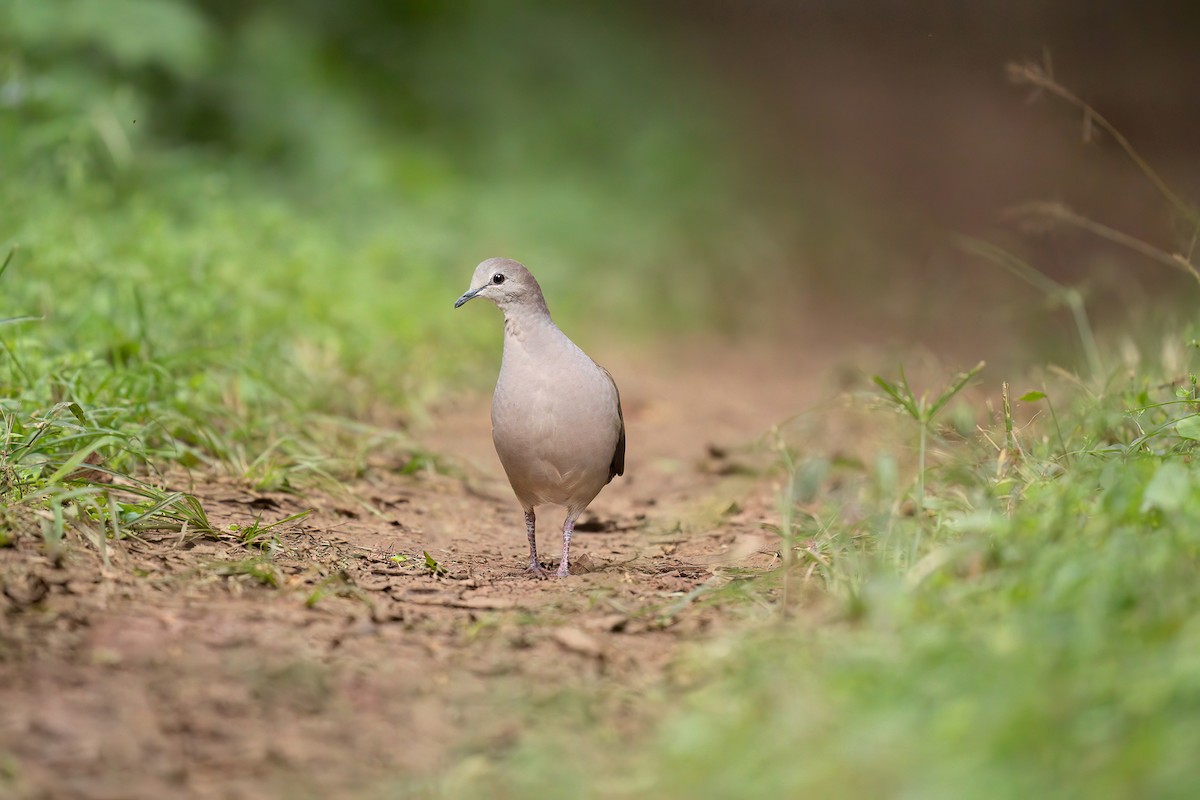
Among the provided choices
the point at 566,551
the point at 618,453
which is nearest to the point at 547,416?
the point at 566,551

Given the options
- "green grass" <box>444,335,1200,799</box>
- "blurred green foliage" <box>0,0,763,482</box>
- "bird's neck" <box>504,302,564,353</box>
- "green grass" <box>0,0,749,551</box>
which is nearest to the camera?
"green grass" <box>444,335,1200,799</box>

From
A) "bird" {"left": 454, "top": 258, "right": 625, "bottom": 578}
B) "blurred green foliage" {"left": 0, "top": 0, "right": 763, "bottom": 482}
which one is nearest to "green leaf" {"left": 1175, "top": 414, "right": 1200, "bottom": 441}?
"bird" {"left": 454, "top": 258, "right": 625, "bottom": 578}

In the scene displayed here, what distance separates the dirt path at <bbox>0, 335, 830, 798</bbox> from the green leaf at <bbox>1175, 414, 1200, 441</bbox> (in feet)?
4.31

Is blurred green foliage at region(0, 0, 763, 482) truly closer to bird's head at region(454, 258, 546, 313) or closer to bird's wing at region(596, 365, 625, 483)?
bird's head at region(454, 258, 546, 313)

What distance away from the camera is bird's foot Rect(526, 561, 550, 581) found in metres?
4.18

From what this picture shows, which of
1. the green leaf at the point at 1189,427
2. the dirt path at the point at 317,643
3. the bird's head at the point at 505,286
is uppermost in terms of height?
the bird's head at the point at 505,286

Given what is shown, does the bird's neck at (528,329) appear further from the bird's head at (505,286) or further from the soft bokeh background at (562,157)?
the soft bokeh background at (562,157)

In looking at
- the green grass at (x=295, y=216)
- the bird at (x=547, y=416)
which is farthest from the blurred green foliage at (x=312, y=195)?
the bird at (x=547, y=416)

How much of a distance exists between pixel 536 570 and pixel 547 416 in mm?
543

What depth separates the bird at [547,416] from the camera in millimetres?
4156

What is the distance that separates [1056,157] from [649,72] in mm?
5570

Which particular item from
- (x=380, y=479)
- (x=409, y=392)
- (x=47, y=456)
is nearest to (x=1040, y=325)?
(x=409, y=392)

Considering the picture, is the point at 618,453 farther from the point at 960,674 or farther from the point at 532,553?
the point at 960,674

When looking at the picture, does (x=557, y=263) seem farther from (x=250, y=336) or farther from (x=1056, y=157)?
(x=1056, y=157)
